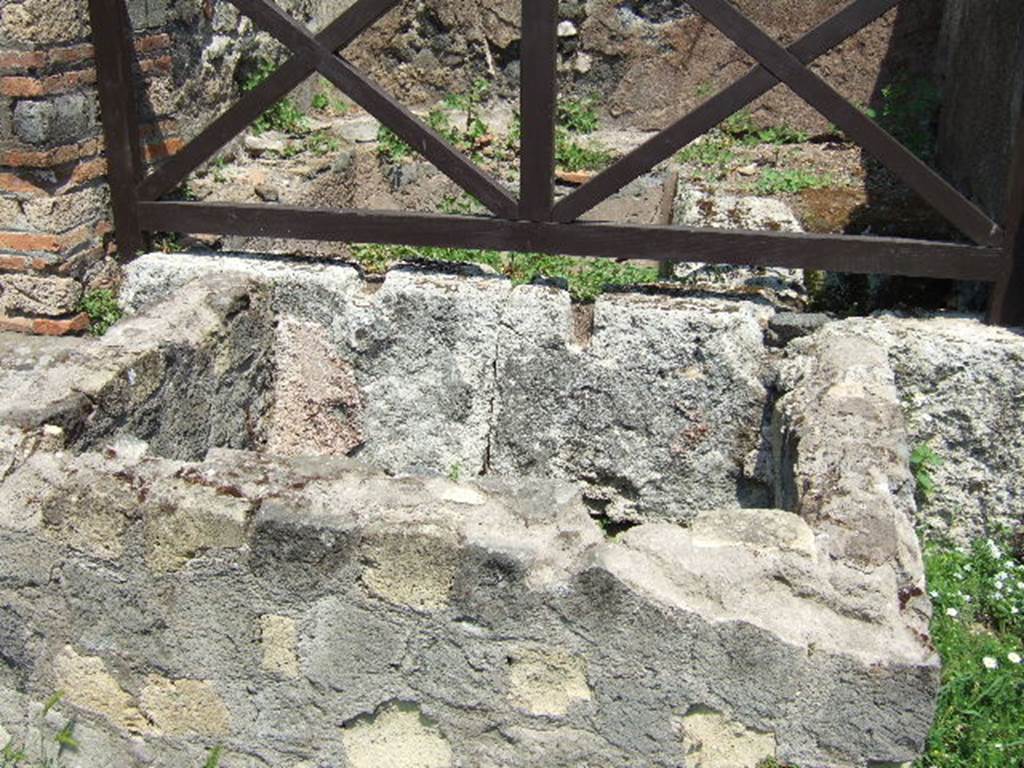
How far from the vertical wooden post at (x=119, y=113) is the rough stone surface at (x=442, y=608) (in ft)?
3.78

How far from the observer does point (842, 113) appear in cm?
331

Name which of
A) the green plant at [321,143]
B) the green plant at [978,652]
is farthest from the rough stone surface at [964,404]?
the green plant at [321,143]

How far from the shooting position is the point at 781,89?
641 cm

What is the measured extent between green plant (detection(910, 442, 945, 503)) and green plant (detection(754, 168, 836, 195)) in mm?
1832

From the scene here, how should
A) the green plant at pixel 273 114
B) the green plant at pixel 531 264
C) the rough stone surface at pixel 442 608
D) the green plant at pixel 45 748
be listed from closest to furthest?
1. the rough stone surface at pixel 442 608
2. the green plant at pixel 45 748
3. the green plant at pixel 531 264
4. the green plant at pixel 273 114

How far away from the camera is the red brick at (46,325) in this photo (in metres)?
3.89

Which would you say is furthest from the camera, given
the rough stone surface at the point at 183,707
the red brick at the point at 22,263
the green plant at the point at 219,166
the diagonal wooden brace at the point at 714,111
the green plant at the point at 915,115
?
the green plant at the point at 915,115

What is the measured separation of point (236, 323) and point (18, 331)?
102 centimetres

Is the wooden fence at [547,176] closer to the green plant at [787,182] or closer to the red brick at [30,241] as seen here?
the red brick at [30,241]

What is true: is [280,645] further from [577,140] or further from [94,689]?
[577,140]

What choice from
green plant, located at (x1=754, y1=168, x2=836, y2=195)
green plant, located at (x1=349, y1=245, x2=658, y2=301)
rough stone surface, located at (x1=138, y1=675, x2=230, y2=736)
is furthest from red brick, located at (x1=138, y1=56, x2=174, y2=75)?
green plant, located at (x1=754, y1=168, x2=836, y2=195)

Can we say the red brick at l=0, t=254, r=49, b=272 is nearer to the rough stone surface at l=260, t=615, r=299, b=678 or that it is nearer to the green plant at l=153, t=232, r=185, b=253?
the green plant at l=153, t=232, r=185, b=253

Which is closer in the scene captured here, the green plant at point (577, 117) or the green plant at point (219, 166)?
the green plant at point (219, 166)


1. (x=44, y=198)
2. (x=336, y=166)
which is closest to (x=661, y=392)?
(x=44, y=198)
